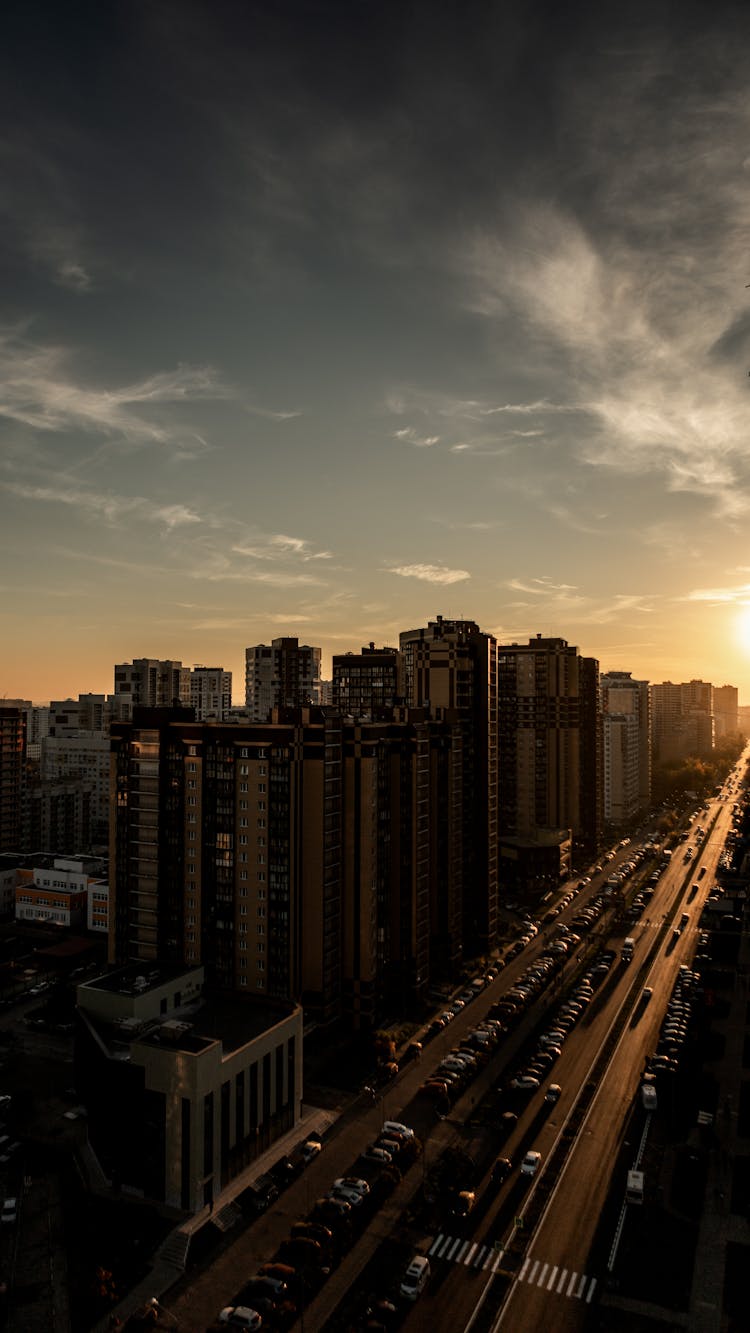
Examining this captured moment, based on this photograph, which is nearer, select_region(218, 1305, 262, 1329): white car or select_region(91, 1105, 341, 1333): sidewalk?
select_region(218, 1305, 262, 1329): white car

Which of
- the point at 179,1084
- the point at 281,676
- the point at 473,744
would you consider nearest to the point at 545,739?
the point at 473,744

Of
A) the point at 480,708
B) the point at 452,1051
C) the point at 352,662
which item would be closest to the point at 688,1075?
Result: the point at 452,1051

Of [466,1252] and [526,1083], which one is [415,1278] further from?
[526,1083]

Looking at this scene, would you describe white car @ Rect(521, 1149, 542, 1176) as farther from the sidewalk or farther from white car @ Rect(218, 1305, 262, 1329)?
white car @ Rect(218, 1305, 262, 1329)

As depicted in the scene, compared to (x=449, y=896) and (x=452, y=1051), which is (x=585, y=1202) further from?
(x=449, y=896)

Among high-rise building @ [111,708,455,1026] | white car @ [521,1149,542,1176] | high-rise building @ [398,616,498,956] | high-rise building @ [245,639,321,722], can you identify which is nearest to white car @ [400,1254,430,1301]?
white car @ [521,1149,542,1176]
